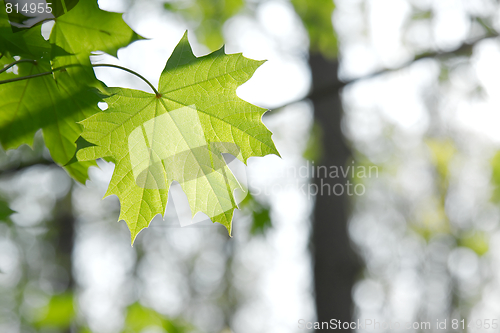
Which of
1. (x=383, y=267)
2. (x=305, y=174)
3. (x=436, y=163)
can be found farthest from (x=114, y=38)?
Result: (x=383, y=267)

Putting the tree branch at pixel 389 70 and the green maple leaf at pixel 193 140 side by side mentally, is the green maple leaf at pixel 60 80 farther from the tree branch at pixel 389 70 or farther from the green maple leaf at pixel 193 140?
the tree branch at pixel 389 70

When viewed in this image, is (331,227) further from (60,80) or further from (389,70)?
(60,80)

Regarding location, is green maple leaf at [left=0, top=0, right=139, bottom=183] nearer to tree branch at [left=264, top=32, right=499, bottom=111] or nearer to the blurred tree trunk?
tree branch at [left=264, top=32, right=499, bottom=111]

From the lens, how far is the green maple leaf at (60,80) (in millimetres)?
644

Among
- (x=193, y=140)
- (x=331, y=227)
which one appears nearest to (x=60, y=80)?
(x=193, y=140)

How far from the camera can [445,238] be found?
7961 mm

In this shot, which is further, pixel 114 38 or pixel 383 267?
pixel 383 267

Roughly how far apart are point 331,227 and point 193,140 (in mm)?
3117

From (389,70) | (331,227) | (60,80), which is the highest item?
(389,70)

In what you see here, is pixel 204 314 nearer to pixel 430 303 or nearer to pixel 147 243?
pixel 147 243

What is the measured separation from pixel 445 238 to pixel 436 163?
2.43 meters

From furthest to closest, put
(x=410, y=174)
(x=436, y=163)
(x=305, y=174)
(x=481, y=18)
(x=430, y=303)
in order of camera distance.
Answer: (x=430, y=303) → (x=410, y=174) → (x=436, y=163) → (x=305, y=174) → (x=481, y=18)

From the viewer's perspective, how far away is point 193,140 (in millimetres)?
662

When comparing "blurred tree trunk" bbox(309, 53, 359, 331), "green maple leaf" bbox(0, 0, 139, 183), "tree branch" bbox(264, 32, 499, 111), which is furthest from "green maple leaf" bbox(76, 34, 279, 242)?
"blurred tree trunk" bbox(309, 53, 359, 331)
